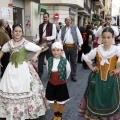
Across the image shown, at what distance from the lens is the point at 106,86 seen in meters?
3.52

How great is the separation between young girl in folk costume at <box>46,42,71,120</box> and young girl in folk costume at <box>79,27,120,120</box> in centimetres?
57

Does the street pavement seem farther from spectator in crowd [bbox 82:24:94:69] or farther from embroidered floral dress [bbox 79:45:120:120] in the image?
spectator in crowd [bbox 82:24:94:69]

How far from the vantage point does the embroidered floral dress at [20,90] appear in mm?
3816

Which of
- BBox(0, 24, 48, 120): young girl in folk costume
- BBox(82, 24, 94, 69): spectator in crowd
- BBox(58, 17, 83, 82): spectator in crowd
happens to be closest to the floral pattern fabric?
BBox(0, 24, 48, 120): young girl in folk costume

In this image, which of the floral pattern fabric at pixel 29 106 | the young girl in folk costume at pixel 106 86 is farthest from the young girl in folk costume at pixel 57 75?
the young girl in folk costume at pixel 106 86

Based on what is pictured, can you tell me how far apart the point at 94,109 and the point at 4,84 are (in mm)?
1478

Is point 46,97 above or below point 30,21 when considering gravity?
below

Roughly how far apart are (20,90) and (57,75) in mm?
656

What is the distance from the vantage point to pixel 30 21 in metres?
16.0

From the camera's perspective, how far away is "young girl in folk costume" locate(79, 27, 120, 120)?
353 centimetres

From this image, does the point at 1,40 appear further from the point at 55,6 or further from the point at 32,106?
the point at 55,6

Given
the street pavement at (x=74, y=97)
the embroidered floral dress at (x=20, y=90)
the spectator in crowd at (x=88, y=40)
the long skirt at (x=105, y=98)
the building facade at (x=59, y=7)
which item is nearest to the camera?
the long skirt at (x=105, y=98)

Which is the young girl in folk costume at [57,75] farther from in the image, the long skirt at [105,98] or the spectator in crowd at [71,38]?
the spectator in crowd at [71,38]

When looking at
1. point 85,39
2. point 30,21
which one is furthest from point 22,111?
point 30,21
